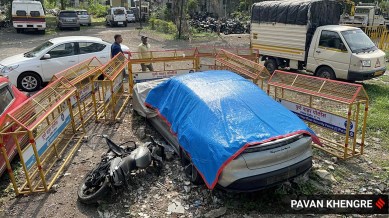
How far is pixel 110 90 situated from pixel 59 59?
3.83 m

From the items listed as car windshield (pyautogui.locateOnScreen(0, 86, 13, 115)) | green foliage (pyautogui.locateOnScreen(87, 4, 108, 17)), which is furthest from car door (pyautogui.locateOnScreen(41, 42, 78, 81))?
green foliage (pyautogui.locateOnScreen(87, 4, 108, 17))

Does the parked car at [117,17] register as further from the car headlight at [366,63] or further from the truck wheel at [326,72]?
the car headlight at [366,63]

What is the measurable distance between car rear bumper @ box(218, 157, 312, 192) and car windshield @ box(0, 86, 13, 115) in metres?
3.86

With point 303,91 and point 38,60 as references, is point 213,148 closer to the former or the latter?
point 303,91

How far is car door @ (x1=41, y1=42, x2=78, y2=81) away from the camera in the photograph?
993 centimetres

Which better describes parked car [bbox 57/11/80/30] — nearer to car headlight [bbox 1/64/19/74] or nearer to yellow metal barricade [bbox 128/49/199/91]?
car headlight [bbox 1/64/19/74]

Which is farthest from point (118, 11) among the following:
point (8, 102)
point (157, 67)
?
point (8, 102)

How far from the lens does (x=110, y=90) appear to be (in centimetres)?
721

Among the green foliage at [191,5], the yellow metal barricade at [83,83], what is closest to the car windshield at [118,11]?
the green foliage at [191,5]

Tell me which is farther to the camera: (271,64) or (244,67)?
(271,64)

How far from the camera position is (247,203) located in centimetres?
440

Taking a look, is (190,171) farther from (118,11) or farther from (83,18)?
(83,18)

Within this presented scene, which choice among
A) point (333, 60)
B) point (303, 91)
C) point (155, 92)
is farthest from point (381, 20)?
point (155, 92)

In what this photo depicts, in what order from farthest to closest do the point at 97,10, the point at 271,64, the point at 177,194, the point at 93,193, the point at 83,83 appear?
the point at 97,10 → the point at 271,64 → the point at 83,83 → the point at 177,194 → the point at 93,193
